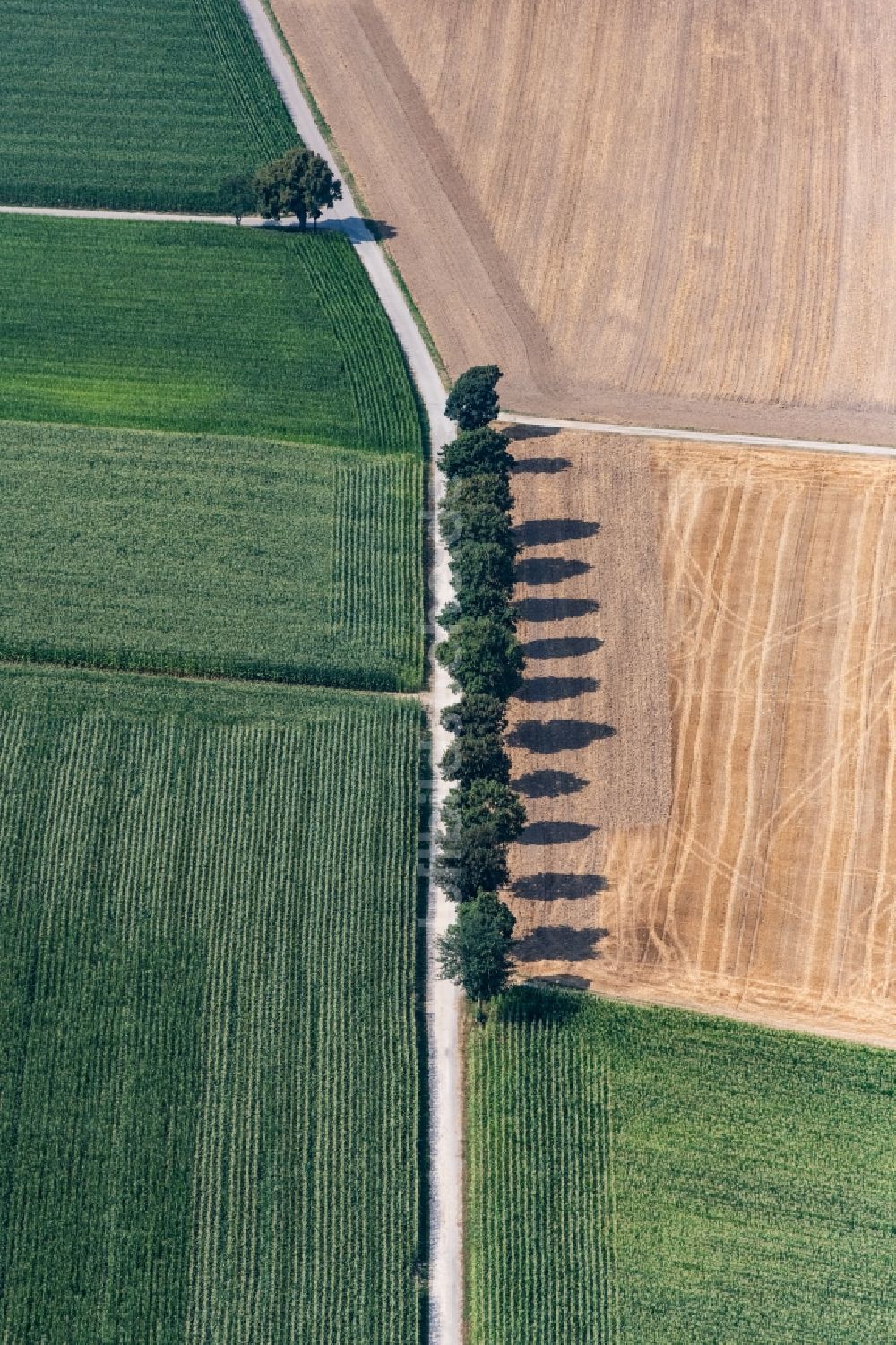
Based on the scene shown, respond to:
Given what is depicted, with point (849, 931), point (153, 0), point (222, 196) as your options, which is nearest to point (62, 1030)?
point (849, 931)

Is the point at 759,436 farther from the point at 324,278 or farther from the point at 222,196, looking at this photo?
the point at 222,196

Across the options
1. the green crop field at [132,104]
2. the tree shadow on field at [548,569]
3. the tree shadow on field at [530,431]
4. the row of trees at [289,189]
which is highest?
the green crop field at [132,104]

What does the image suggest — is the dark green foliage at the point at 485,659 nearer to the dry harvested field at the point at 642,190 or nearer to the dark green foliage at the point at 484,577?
the dark green foliage at the point at 484,577

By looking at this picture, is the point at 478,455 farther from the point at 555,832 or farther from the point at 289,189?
the point at 289,189

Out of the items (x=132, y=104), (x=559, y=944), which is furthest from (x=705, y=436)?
(x=132, y=104)

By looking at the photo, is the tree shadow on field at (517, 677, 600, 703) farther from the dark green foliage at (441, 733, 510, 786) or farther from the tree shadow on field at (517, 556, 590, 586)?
the tree shadow on field at (517, 556, 590, 586)

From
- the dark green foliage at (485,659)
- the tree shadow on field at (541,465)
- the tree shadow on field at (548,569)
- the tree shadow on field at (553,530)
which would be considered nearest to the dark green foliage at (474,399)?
the tree shadow on field at (541,465)
